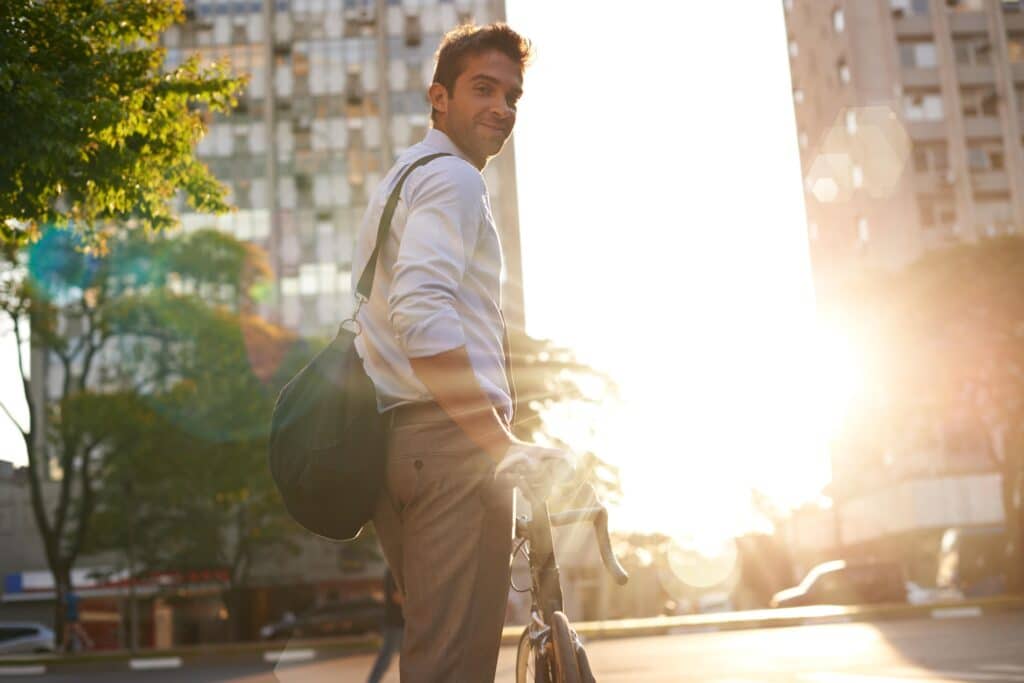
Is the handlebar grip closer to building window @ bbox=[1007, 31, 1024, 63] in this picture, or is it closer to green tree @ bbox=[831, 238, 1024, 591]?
green tree @ bbox=[831, 238, 1024, 591]

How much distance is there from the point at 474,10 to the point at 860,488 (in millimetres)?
31032

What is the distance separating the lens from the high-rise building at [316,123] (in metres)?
68.2

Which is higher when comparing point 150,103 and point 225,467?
point 150,103

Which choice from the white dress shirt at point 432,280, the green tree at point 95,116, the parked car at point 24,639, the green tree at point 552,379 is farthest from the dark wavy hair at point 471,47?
the parked car at point 24,639

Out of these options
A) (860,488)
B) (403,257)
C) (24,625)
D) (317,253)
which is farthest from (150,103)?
(317,253)

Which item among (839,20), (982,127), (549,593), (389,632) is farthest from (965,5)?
(549,593)

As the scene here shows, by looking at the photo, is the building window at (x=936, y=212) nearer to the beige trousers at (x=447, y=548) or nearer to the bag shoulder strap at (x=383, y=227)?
the bag shoulder strap at (x=383, y=227)

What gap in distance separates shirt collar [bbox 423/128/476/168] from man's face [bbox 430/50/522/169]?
0.04 ft

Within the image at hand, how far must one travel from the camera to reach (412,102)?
70.9 meters

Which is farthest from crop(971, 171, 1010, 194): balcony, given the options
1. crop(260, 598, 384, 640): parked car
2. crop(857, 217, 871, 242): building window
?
crop(260, 598, 384, 640): parked car

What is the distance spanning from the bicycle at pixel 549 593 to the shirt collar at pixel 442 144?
0.77m

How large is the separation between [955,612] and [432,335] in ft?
72.7

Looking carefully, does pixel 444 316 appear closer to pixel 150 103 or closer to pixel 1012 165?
pixel 150 103

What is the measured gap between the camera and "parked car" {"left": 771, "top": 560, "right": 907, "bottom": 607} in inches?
1312
